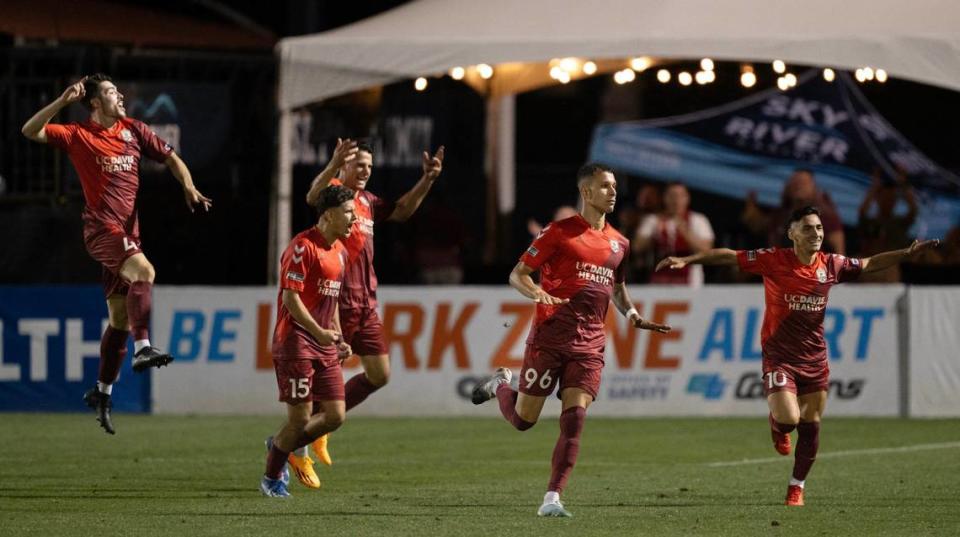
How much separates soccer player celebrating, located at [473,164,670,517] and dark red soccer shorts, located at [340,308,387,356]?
2177 millimetres

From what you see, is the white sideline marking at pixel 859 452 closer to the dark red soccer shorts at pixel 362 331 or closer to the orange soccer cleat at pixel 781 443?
the orange soccer cleat at pixel 781 443

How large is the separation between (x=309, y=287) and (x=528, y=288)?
159cm

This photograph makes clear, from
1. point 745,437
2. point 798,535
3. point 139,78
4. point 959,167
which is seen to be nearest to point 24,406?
point 139,78

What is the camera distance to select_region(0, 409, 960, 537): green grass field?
10938mm

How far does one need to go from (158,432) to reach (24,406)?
267cm

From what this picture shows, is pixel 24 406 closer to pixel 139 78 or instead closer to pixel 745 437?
pixel 139 78

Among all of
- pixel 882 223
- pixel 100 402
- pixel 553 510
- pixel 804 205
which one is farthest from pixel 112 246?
pixel 882 223

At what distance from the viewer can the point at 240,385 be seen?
19.4 meters

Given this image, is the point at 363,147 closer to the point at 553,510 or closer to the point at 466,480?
the point at 466,480

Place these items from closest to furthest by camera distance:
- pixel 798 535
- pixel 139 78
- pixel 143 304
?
pixel 798 535 → pixel 143 304 → pixel 139 78

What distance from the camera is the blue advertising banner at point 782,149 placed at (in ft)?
73.9

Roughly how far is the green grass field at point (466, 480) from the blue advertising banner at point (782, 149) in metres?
4.62

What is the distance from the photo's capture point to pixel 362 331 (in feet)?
45.4

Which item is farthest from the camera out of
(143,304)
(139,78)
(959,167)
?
(959,167)
